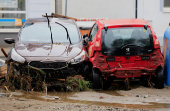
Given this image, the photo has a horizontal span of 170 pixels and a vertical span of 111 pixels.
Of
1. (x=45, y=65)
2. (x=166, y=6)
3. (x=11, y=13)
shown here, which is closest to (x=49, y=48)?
(x=45, y=65)

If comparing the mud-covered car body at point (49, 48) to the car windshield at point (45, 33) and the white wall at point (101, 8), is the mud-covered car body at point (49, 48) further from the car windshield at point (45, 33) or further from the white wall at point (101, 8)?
the white wall at point (101, 8)

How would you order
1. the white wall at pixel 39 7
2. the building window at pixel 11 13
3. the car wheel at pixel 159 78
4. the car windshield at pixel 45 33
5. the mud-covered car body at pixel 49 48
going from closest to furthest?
the mud-covered car body at pixel 49 48
the car wheel at pixel 159 78
the car windshield at pixel 45 33
the white wall at pixel 39 7
the building window at pixel 11 13

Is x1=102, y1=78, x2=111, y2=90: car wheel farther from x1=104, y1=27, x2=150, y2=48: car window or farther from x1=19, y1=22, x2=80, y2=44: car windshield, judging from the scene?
x1=19, y1=22, x2=80, y2=44: car windshield

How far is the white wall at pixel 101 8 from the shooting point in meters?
20.3

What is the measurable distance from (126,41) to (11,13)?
12573 mm

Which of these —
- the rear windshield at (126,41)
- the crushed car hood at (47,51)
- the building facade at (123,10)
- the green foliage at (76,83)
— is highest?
the building facade at (123,10)

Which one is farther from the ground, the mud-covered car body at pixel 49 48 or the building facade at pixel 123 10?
the building facade at pixel 123 10

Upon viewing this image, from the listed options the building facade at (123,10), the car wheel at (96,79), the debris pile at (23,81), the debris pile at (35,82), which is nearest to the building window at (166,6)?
the building facade at (123,10)

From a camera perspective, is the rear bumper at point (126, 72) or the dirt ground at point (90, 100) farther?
the rear bumper at point (126, 72)

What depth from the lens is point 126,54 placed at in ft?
28.2

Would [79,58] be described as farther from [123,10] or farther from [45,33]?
[123,10]

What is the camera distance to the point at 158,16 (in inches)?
816

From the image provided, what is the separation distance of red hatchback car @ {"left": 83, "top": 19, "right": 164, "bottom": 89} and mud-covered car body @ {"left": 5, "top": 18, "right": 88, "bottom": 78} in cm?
51

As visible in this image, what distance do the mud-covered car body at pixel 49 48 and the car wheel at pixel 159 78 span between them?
5.63ft
